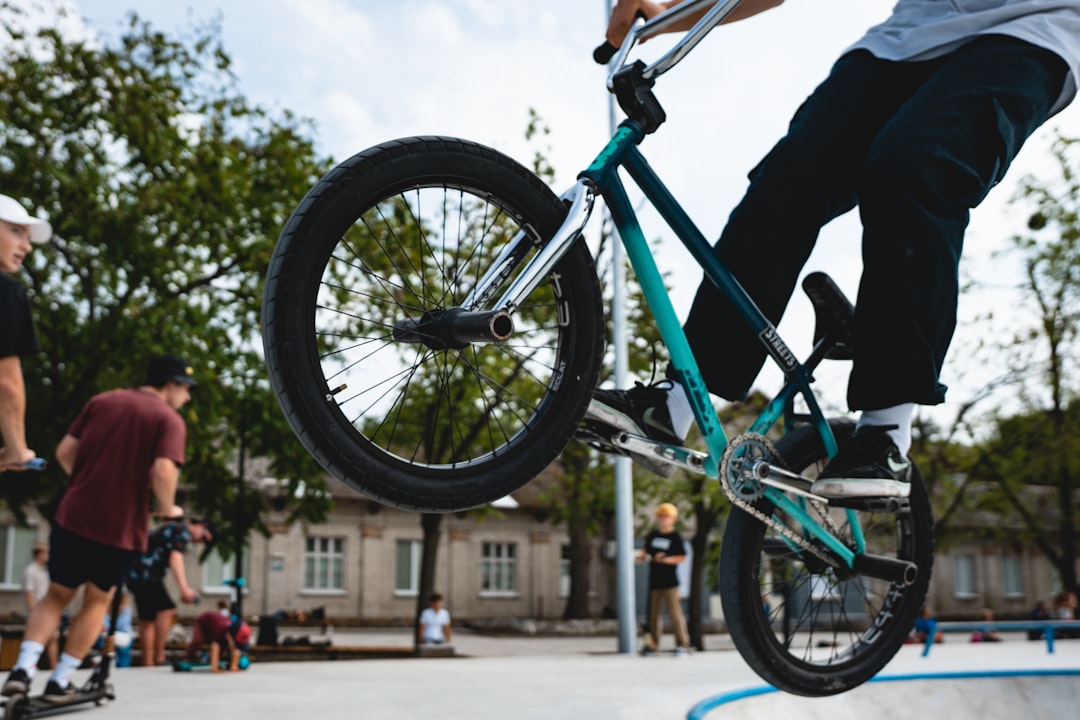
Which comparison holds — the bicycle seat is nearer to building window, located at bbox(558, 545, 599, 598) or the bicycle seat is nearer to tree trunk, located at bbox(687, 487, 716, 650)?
tree trunk, located at bbox(687, 487, 716, 650)

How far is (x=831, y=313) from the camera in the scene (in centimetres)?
313

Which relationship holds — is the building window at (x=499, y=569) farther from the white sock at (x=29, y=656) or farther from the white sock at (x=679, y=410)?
the white sock at (x=679, y=410)

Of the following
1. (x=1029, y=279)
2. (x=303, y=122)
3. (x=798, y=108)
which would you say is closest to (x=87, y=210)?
(x=303, y=122)

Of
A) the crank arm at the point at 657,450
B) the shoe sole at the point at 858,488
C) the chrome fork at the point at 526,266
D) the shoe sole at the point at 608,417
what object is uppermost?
the chrome fork at the point at 526,266

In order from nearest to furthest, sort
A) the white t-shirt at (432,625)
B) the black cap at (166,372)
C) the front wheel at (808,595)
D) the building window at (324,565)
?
the front wheel at (808,595) < the black cap at (166,372) < the white t-shirt at (432,625) < the building window at (324,565)

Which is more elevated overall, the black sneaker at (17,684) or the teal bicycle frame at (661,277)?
the teal bicycle frame at (661,277)

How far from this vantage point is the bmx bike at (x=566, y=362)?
193 centimetres

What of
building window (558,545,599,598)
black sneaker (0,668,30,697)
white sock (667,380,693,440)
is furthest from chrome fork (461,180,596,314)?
building window (558,545,599,598)

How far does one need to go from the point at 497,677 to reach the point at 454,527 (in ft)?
105

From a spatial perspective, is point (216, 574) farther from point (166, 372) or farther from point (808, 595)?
point (808, 595)

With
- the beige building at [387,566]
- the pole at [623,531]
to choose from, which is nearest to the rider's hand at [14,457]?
the pole at [623,531]

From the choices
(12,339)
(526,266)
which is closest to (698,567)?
(12,339)

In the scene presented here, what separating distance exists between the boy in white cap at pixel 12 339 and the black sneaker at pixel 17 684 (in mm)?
1164

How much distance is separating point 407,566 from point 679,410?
122 feet
